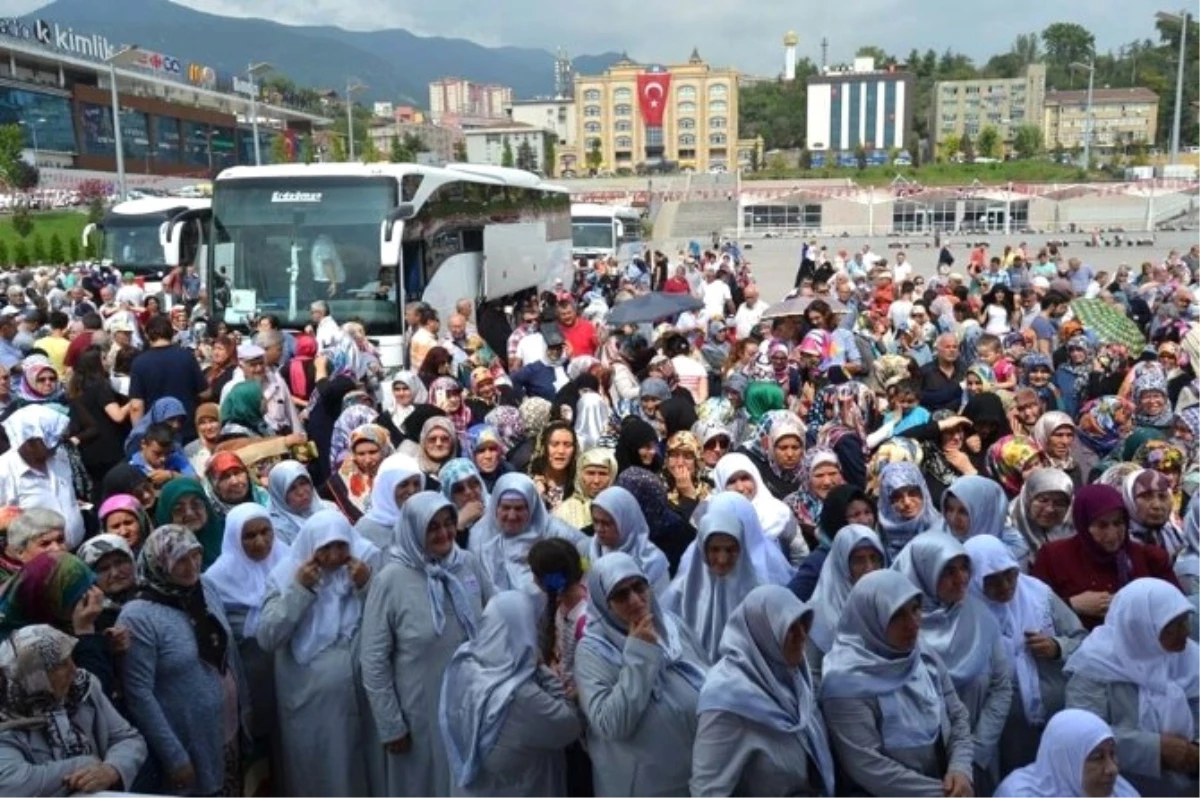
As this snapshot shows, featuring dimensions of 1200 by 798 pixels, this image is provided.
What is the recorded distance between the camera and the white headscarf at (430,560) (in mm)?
3949

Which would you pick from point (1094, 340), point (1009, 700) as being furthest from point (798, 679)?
point (1094, 340)

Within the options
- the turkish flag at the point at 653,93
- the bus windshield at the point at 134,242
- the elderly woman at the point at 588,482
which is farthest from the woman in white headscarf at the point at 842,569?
the turkish flag at the point at 653,93

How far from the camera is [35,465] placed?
5.57 m

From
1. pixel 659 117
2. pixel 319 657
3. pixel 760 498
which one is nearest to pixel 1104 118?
pixel 659 117

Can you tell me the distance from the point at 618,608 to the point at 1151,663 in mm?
1684

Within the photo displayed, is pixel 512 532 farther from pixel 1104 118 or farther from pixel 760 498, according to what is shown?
pixel 1104 118

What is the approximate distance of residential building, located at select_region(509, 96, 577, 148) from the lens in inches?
5723

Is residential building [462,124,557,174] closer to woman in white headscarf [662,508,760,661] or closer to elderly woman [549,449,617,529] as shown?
elderly woman [549,449,617,529]

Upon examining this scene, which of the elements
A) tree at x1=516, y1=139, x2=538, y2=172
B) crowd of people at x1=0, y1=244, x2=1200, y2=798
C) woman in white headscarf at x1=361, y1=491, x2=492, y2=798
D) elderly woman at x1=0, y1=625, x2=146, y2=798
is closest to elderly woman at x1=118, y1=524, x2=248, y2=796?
crowd of people at x1=0, y1=244, x2=1200, y2=798

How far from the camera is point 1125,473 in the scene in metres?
4.95

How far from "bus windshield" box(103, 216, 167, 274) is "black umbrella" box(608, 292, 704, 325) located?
46.1ft

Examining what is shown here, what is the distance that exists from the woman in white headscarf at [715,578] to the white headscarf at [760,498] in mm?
931

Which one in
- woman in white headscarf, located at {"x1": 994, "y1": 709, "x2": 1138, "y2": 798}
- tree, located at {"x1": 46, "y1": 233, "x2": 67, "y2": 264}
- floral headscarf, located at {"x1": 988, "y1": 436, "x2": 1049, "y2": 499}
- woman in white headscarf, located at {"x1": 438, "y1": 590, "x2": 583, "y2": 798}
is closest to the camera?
woman in white headscarf, located at {"x1": 994, "y1": 709, "x2": 1138, "y2": 798}

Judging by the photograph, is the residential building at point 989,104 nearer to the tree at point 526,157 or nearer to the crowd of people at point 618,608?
the tree at point 526,157
